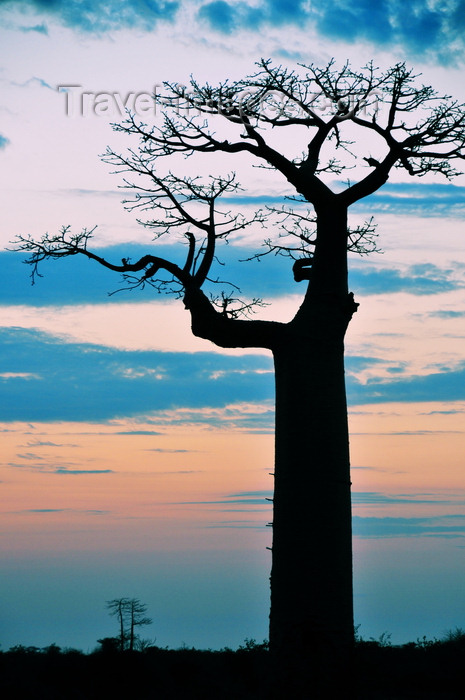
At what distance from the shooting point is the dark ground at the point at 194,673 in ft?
24.8

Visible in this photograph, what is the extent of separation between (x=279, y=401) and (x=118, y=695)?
10.5ft

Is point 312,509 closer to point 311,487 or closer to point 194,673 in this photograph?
point 311,487

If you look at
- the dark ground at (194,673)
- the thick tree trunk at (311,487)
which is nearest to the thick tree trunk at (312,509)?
the thick tree trunk at (311,487)

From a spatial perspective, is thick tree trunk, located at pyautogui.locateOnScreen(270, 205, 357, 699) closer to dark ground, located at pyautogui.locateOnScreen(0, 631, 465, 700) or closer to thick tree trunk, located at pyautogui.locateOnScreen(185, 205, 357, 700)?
thick tree trunk, located at pyautogui.locateOnScreen(185, 205, 357, 700)

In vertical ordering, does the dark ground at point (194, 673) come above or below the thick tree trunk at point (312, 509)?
below

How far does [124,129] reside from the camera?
28.4ft

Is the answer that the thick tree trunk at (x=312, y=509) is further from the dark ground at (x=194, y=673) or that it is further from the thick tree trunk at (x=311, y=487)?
the dark ground at (x=194, y=673)

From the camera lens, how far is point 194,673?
8250mm

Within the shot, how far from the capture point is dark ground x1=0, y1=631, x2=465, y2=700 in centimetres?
757

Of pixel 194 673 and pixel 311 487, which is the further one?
pixel 194 673

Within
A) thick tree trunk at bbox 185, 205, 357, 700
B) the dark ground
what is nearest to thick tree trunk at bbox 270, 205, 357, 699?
thick tree trunk at bbox 185, 205, 357, 700

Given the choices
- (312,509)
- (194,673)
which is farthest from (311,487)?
(194,673)

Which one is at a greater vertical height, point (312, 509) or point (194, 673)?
point (312, 509)

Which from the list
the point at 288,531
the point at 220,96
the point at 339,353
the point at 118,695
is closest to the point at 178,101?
the point at 220,96
